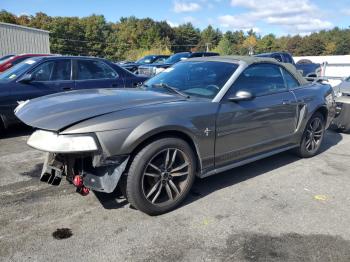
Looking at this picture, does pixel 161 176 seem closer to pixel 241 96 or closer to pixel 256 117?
pixel 241 96

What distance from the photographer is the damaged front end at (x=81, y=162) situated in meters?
3.07

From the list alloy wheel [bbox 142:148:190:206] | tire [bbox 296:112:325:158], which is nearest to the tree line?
tire [bbox 296:112:325:158]

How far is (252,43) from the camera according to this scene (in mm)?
104750

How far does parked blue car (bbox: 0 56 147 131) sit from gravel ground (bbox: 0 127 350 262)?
1.97 m

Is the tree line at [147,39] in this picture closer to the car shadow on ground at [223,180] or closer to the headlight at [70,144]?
the car shadow on ground at [223,180]

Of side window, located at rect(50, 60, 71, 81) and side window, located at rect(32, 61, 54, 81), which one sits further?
side window, located at rect(50, 60, 71, 81)

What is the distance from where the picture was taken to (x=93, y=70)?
24.6 ft

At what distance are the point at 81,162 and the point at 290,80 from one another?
3313mm

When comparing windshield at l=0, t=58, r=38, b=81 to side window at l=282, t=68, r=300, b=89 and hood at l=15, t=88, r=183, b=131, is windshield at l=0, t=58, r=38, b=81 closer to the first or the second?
hood at l=15, t=88, r=183, b=131

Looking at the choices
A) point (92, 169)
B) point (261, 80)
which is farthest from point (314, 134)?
point (92, 169)

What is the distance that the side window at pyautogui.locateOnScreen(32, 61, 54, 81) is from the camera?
6.84m

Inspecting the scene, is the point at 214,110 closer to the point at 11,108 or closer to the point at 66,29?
the point at 11,108

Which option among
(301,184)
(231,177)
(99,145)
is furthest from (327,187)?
(99,145)

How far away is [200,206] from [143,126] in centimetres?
114
